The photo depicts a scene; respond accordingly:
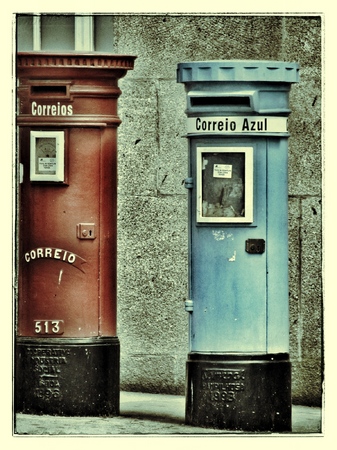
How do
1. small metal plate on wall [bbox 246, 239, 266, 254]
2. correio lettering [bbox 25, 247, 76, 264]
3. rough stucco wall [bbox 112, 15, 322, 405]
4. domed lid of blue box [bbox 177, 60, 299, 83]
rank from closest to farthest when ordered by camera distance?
1. domed lid of blue box [bbox 177, 60, 299, 83]
2. small metal plate on wall [bbox 246, 239, 266, 254]
3. correio lettering [bbox 25, 247, 76, 264]
4. rough stucco wall [bbox 112, 15, 322, 405]

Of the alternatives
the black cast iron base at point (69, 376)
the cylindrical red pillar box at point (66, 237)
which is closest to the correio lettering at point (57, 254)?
the cylindrical red pillar box at point (66, 237)

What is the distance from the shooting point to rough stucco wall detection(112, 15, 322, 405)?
9.09 m

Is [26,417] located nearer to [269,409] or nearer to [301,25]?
[269,409]

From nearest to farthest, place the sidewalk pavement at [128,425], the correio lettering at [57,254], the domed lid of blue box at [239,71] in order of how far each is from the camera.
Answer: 1. the domed lid of blue box at [239,71]
2. the sidewalk pavement at [128,425]
3. the correio lettering at [57,254]

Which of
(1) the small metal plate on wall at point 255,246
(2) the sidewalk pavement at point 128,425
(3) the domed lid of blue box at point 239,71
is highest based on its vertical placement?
(3) the domed lid of blue box at point 239,71

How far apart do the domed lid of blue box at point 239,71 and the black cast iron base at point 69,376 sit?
1.91 m

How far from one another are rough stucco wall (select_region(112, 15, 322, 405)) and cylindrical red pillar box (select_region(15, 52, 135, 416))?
0.75 metres

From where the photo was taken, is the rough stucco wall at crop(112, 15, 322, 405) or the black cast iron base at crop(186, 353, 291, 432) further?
the rough stucco wall at crop(112, 15, 322, 405)

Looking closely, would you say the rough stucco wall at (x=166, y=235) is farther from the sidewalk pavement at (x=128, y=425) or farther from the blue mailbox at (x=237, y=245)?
the blue mailbox at (x=237, y=245)

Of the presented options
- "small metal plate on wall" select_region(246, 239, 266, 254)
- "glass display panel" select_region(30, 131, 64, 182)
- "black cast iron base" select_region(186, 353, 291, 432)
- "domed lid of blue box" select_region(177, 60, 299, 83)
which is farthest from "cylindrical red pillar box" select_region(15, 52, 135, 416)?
"small metal plate on wall" select_region(246, 239, 266, 254)

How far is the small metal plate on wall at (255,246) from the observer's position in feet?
26.3

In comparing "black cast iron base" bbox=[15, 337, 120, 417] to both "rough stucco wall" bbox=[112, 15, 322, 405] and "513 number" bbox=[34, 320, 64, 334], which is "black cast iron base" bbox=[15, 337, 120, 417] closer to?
"513 number" bbox=[34, 320, 64, 334]

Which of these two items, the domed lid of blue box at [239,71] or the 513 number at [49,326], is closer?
the domed lid of blue box at [239,71]

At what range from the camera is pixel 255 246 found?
26.3ft
